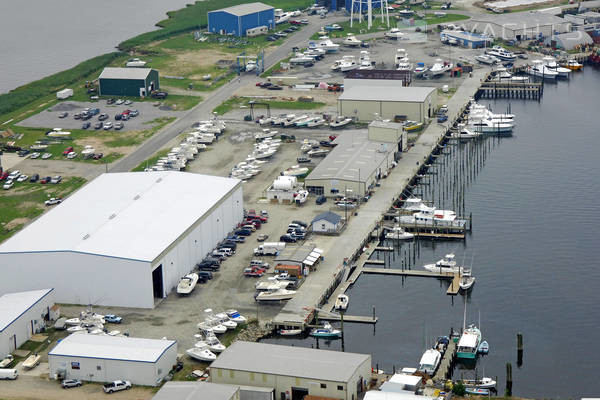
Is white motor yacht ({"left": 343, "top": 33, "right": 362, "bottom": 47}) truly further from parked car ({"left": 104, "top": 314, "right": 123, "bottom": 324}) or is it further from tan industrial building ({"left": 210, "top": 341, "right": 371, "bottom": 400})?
tan industrial building ({"left": 210, "top": 341, "right": 371, "bottom": 400})

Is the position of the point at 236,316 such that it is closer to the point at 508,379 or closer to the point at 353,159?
the point at 508,379

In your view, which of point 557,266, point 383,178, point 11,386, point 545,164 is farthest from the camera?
point 545,164

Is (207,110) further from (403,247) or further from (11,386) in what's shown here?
(11,386)

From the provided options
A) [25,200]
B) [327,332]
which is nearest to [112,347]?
[327,332]

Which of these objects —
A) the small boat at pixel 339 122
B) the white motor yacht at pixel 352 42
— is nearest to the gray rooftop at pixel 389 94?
the small boat at pixel 339 122

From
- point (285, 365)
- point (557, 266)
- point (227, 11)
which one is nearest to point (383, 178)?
point (557, 266)

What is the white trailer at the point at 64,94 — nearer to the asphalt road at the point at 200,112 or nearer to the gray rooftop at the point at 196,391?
the asphalt road at the point at 200,112

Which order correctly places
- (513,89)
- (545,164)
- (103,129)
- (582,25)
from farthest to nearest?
1. (582,25)
2. (513,89)
3. (103,129)
4. (545,164)

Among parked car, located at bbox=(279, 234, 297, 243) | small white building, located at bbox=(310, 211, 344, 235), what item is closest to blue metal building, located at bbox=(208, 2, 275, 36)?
small white building, located at bbox=(310, 211, 344, 235)
